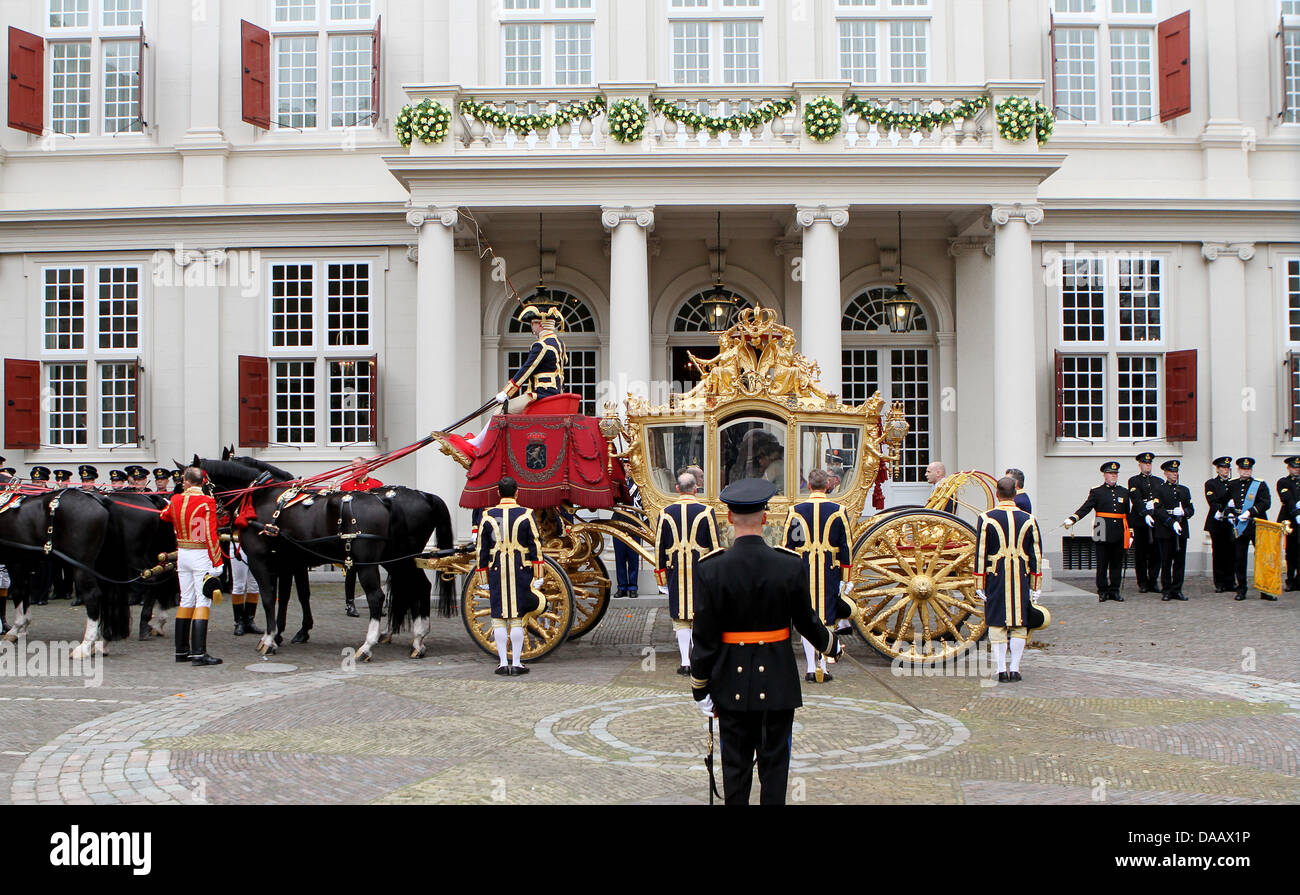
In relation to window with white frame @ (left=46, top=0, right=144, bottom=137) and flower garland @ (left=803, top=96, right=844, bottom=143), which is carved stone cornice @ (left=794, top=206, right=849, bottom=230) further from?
window with white frame @ (left=46, top=0, right=144, bottom=137)

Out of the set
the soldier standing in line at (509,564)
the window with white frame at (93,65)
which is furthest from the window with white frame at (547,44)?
the soldier standing in line at (509,564)

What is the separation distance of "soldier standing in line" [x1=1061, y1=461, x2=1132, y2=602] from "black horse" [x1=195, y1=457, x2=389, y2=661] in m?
9.49

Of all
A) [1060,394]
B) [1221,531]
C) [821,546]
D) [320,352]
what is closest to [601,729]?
[821,546]

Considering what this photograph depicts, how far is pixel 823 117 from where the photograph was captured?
16.2 m

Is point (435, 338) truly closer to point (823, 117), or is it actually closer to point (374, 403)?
point (374, 403)

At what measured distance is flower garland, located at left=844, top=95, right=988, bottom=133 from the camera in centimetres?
1641

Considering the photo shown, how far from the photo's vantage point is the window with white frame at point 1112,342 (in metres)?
19.0

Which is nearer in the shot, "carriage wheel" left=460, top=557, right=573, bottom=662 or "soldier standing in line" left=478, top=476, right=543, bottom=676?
"soldier standing in line" left=478, top=476, right=543, bottom=676

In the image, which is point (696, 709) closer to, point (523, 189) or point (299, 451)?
point (523, 189)

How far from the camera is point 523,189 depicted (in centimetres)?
1641

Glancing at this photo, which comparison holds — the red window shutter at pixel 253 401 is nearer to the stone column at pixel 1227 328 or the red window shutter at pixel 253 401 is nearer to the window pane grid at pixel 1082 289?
the window pane grid at pixel 1082 289

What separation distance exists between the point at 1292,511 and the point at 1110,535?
2.79 meters

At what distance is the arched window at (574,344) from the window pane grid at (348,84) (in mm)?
4587

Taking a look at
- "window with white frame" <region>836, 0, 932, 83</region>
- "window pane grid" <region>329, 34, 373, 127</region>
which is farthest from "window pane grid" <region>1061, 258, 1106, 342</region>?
"window pane grid" <region>329, 34, 373, 127</region>
